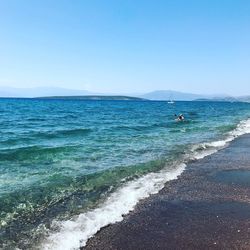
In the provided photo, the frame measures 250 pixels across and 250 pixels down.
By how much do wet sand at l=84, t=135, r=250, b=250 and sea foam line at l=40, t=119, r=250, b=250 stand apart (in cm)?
30

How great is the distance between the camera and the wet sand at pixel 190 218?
9445mm

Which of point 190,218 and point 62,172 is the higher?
point 190,218

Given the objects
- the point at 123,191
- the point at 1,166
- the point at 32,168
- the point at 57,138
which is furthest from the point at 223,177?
the point at 57,138

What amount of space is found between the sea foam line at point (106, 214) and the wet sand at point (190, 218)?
0.98 feet

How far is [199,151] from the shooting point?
2420 cm

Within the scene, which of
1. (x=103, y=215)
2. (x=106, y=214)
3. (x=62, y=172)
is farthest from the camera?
(x=62, y=172)

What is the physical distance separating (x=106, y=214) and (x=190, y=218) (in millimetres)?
2677

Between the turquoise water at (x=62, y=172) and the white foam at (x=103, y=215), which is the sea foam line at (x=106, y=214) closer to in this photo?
the white foam at (x=103, y=215)

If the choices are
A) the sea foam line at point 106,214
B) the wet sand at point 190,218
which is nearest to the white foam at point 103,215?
the sea foam line at point 106,214

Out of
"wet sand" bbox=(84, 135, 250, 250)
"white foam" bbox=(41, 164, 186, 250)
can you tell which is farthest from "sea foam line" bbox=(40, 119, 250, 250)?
"wet sand" bbox=(84, 135, 250, 250)

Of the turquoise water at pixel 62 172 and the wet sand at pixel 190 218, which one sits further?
the turquoise water at pixel 62 172

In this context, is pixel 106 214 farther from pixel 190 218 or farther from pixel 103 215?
pixel 190 218

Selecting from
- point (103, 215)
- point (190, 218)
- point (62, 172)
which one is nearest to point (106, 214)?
point (103, 215)

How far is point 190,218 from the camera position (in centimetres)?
1120
